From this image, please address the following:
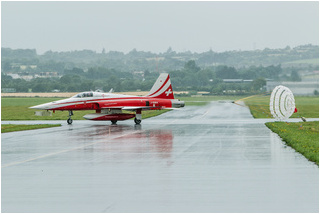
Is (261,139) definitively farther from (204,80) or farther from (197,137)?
(204,80)

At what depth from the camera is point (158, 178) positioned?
1423 cm

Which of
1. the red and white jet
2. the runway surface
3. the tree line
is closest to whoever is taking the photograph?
the runway surface

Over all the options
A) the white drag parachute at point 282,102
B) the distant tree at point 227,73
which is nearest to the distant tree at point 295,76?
the white drag parachute at point 282,102

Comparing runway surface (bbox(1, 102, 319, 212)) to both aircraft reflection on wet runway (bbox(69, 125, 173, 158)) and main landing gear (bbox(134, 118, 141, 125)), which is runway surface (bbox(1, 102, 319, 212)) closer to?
aircraft reflection on wet runway (bbox(69, 125, 173, 158))

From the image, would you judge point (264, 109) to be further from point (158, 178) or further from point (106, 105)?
point (158, 178)

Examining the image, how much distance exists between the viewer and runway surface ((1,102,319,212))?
10922 mm

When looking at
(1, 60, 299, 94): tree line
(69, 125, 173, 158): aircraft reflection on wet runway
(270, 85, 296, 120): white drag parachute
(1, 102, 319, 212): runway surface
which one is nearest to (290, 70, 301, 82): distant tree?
(270, 85, 296, 120): white drag parachute

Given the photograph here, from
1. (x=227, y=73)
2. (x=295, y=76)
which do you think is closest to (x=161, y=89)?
(x=295, y=76)

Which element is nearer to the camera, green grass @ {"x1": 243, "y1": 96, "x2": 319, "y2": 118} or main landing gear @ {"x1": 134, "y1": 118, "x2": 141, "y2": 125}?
main landing gear @ {"x1": 134, "y1": 118, "x2": 141, "y2": 125}

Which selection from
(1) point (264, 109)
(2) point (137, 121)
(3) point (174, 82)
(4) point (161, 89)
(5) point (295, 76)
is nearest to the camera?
(2) point (137, 121)

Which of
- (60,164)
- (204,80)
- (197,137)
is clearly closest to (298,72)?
(197,137)

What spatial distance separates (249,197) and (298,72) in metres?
41.4

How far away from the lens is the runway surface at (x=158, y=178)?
1092 centimetres

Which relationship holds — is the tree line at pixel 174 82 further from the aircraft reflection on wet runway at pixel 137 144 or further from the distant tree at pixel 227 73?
the aircraft reflection on wet runway at pixel 137 144
